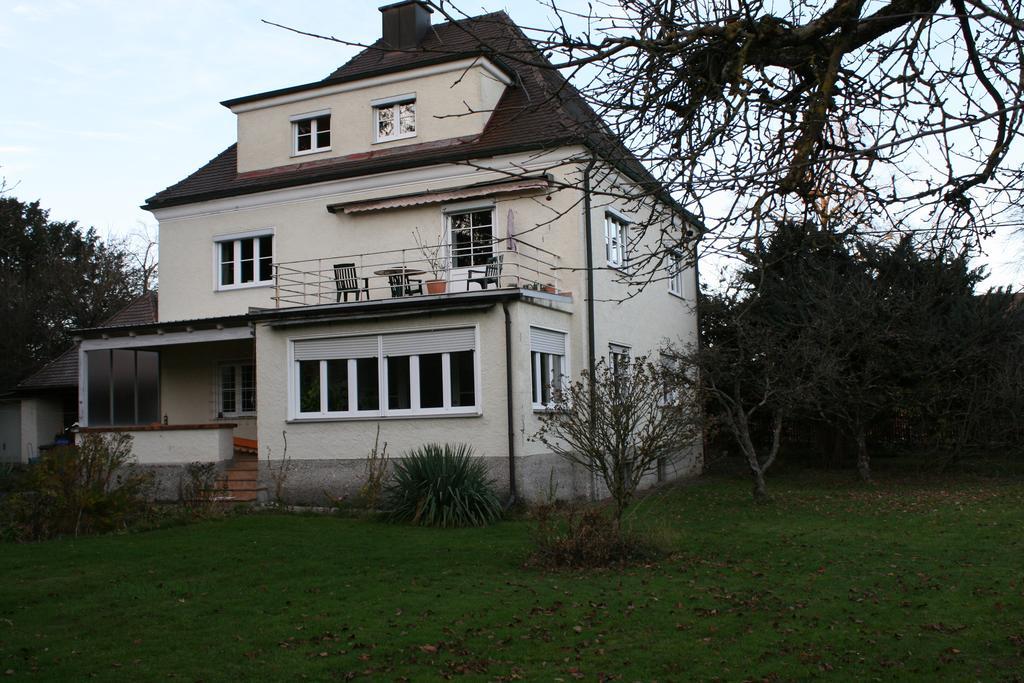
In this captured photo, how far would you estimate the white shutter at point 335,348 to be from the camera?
61.8 feet

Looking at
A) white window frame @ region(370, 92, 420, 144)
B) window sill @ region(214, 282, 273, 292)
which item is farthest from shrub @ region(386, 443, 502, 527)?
white window frame @ region(370, 92, 420, 144)

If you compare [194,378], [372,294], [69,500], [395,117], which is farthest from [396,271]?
[69,500]

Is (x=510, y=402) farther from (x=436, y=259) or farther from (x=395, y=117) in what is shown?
(x=395, y=117)

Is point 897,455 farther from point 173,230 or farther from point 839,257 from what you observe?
point 173,230

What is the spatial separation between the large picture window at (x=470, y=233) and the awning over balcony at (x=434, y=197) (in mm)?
510

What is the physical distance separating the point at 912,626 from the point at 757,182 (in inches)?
193

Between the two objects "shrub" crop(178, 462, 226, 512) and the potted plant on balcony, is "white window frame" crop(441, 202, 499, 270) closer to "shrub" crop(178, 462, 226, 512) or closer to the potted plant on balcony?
the potted plant on balcony

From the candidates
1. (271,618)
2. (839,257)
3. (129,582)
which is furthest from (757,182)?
(839,257)

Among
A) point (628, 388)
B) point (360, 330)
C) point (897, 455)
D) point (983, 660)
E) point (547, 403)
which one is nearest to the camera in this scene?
point (983, 660)

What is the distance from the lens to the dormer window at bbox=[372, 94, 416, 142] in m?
→ 22.0

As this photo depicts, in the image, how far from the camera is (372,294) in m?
21.0

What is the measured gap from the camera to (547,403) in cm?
1773

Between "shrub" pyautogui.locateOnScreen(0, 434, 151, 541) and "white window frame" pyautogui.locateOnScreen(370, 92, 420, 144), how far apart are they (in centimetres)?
965

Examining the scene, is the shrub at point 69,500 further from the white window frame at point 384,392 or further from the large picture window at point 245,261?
the large picture window at point 245,261
